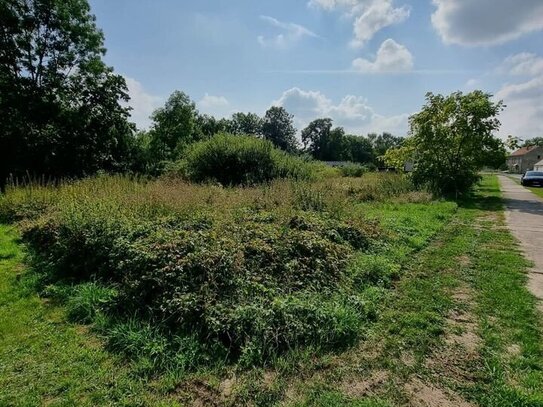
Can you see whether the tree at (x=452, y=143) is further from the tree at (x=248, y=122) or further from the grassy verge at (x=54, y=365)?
the tree at (x=248, y=122)

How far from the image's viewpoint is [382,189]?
52.7ft

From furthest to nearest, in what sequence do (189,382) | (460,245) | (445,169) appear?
(445,169)
(460,245)
(189,382)

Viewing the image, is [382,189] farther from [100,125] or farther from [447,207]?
[100,125]

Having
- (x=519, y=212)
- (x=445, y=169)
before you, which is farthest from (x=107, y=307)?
(x=445, y=169)

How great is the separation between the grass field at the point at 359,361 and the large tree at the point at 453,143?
1328 cm

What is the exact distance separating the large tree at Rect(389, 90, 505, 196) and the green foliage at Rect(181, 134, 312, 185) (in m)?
6.42

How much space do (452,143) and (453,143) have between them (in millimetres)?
61

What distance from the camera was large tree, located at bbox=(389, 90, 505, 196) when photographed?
55.2 feet

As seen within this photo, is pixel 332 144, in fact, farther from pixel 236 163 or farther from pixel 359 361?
pixel 359 361

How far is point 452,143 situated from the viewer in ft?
57.0

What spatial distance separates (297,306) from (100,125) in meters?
19.9

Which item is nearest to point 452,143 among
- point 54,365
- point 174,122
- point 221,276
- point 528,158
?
point 221,276

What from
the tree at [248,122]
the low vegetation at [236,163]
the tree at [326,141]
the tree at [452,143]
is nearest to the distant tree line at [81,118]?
the tree at [452,143]

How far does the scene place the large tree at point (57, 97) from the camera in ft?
57.2
